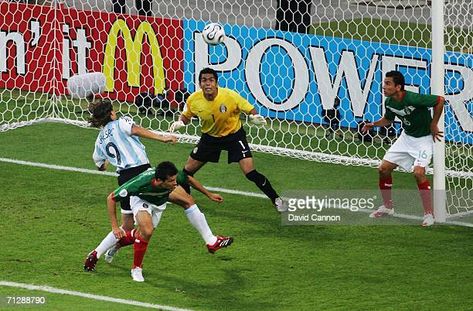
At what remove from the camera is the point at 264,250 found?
1482 centimetres

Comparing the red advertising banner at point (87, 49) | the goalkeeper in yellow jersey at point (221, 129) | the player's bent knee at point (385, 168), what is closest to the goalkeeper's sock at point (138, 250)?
the goalkeeper in yellow jersey at point (221, 129)

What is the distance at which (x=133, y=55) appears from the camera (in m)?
20.8

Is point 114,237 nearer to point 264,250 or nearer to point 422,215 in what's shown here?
point 264,250

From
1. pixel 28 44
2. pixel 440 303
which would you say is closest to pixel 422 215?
pixel 440 303

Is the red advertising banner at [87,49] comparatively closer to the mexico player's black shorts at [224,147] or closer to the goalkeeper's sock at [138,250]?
the mexico player's black shorts at [224,147]

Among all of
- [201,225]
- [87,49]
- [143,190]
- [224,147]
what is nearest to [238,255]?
[201,225]

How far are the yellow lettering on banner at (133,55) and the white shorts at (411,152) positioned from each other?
5.52m

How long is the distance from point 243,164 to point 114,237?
2770mm

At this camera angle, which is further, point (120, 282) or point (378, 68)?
point (378, 68)

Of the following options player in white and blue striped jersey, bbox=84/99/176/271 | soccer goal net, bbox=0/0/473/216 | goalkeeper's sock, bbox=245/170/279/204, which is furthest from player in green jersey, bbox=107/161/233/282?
soccer goal net, bbox=0/0/473/216

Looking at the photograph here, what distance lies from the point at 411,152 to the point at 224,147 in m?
2.14

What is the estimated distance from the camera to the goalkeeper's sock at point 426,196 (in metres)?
15.7

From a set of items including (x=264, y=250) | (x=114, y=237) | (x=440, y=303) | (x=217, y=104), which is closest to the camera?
(x=440, y=303)
